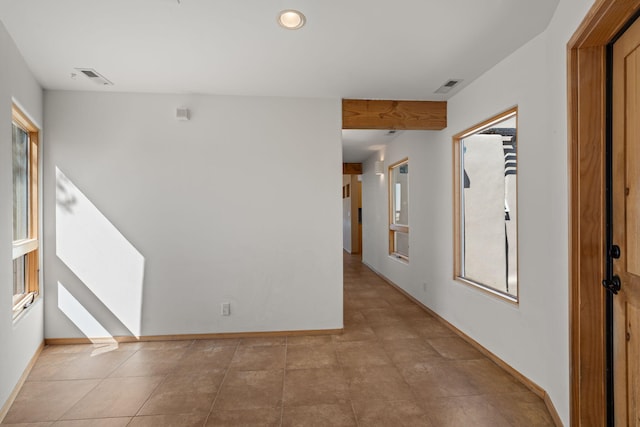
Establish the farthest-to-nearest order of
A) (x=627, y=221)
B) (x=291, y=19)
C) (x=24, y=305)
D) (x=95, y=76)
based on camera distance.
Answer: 1. (x=95, y=76)
2. (x=24, y=305)
3. (x=291, y=19)
4. (x=627, y=221)

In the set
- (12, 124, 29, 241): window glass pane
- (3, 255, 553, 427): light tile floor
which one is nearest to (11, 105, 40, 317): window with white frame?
(12, 124, 29, 241): window glass pane

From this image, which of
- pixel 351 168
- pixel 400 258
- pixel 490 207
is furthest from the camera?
pixel 351 168

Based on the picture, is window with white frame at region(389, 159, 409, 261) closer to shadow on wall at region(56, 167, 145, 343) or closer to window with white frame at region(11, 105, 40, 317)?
shadow on wall at region(56, 167, 145, 343)

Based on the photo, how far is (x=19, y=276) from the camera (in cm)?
278

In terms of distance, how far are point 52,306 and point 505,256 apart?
428 centimetres

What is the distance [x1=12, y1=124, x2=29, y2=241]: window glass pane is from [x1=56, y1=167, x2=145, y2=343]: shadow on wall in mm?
263

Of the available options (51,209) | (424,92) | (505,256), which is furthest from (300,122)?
(51,209)

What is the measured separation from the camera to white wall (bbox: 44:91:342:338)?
319cm

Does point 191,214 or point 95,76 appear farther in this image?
point 191,214

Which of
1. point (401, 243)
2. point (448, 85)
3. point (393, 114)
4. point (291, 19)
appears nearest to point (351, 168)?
point (401, 243)

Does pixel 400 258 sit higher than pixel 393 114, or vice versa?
pixel 393 114

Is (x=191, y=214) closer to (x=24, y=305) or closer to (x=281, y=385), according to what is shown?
(x=24, y=305)

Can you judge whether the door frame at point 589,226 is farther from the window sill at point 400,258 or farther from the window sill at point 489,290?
the window sill at point 400,258

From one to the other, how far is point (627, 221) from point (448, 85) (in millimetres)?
2085
